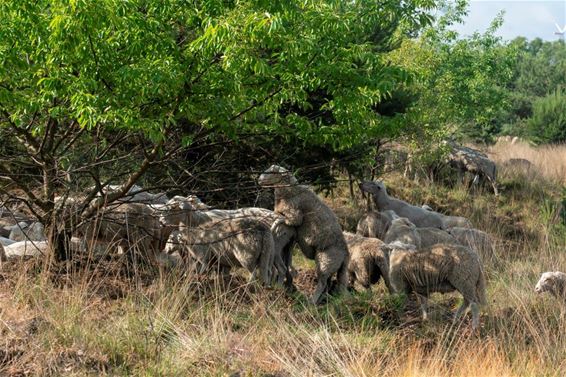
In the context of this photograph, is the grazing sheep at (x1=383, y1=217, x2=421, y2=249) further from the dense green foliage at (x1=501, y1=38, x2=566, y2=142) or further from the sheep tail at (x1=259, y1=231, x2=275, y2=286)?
the dense green foliage at (x1=501, y1=38, x2=566, y2=142)

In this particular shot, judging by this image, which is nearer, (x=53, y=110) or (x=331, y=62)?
(x=53, y=110)

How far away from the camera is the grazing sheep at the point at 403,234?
40.1ft

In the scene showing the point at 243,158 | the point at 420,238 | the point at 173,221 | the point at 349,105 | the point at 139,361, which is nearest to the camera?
the point at 139,361

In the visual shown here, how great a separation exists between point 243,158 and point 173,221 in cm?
408

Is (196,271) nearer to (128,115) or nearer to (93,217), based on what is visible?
(93,217)

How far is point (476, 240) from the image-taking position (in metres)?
14.0

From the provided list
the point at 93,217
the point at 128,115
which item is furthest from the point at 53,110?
the point at 93,217

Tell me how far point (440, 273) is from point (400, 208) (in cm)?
726

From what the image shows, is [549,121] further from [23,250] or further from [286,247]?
[23,250]

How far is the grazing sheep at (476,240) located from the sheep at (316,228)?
3501mm

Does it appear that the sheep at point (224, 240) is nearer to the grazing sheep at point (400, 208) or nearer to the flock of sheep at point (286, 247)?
the flock of sheep at point (286, 247)

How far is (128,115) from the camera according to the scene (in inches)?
298

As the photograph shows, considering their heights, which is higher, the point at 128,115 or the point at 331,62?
the point at 331,62

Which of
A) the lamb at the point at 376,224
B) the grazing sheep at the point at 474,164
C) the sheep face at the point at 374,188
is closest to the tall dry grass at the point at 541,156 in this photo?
the grazing sheep at the point at 474,164
